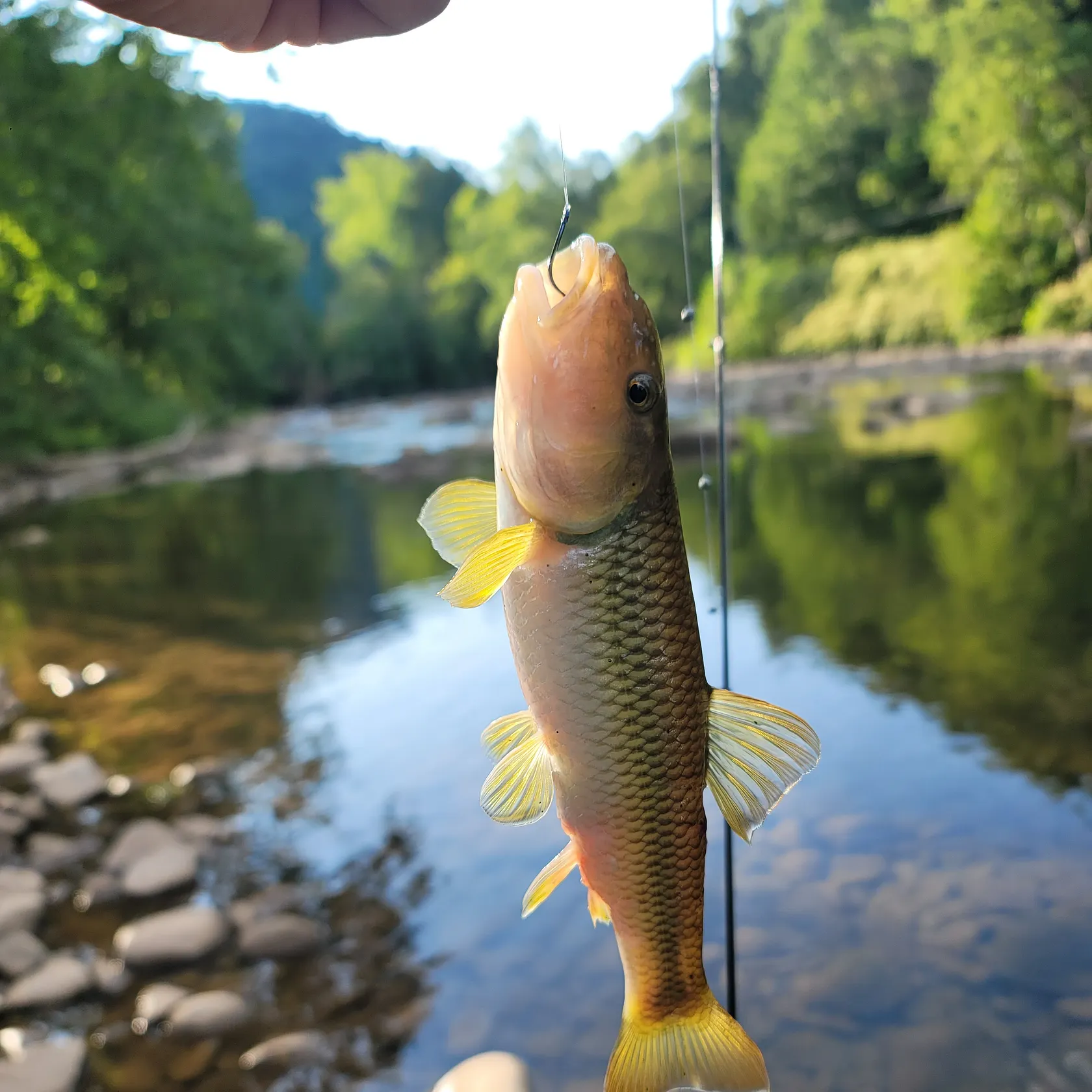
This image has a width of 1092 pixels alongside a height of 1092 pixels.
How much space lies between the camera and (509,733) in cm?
89

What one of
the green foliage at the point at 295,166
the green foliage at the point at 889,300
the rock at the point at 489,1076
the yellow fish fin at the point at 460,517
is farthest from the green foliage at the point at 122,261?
the green foliage at the point at 889,300

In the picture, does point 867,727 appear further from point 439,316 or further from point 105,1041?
point 439,316

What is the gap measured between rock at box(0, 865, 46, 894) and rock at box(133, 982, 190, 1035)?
2.70ft

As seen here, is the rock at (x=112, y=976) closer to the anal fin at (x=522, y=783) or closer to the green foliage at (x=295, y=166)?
the anal fin at (x=522, y=783)

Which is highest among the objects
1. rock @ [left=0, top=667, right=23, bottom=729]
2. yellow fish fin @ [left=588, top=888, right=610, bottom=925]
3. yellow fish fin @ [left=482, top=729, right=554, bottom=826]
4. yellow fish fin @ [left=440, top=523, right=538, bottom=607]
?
yellow fish fin @ [left=440, top=523, right=538, bottom=607]

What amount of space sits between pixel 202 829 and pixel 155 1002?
3.75 ft

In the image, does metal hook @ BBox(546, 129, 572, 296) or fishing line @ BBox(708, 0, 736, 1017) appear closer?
metal hook @ BBox(546, 129, 572, 296)

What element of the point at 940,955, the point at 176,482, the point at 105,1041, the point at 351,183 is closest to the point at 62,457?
the point at 176,482

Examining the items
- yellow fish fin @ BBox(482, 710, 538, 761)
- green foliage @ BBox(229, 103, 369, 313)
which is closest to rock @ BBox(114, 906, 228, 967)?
yellow fish fin @ BBox(482, 710, 538, 761)

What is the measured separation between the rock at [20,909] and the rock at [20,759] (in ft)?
4.48

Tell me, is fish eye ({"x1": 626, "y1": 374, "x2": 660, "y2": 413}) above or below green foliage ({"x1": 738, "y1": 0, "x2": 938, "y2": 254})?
below

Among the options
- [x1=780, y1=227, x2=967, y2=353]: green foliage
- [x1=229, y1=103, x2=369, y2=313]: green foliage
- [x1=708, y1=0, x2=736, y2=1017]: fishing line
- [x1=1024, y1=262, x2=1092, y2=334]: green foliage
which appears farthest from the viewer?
[x1=229, y1=103, x2=369, y2=313]: green foliage

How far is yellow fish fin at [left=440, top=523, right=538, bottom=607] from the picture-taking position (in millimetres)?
773

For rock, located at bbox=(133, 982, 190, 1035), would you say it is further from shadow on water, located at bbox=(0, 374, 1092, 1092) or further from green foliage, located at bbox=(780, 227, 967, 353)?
green foliage, located at bbox=(780, 227, 967, 353)
